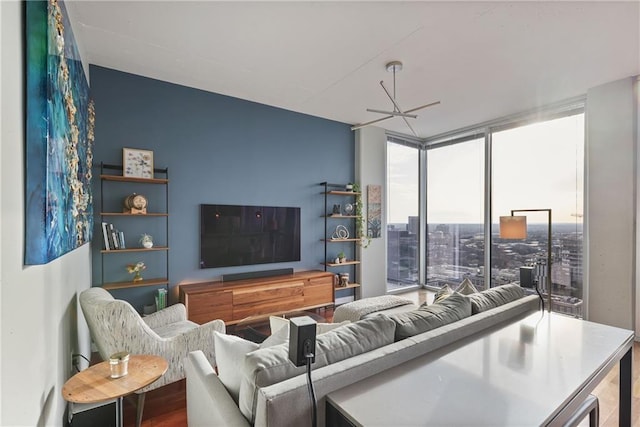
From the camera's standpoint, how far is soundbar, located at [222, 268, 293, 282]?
12.0 feet

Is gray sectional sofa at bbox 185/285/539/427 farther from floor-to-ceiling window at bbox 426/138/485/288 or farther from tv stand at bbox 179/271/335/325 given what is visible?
floor-to-ceiling window at bbox 426/138/485/288

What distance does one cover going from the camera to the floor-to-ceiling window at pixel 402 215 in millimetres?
5340

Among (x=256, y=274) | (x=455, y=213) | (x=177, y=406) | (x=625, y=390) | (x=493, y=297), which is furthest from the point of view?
(x=455, y=213)

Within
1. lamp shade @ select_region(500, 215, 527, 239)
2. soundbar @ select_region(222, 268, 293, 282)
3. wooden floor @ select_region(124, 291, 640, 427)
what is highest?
lamp shade @ select_region(500, 215, 527, 239)

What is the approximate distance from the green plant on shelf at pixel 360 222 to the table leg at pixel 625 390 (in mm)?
3271

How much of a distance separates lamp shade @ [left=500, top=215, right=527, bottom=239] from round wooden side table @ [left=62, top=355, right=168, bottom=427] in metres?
2.96

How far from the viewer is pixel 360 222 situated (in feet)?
15.6

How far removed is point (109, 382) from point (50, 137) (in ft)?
3.90

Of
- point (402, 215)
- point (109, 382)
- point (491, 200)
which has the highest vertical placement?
point (491, 200)

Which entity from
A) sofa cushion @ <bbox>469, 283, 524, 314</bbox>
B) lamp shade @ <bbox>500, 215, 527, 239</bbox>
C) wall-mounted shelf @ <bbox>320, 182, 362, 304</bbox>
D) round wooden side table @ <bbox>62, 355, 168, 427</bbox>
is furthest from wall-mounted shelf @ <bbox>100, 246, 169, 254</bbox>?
lamp shade @ <bbox>500, 215, 527, 239</bbox>

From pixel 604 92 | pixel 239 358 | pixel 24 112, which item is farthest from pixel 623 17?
pixel 24 112

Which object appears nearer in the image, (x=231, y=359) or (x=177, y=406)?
(x=231, y=359)

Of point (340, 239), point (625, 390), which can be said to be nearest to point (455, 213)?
point (340, 239)

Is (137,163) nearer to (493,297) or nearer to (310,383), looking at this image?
(310,383)
